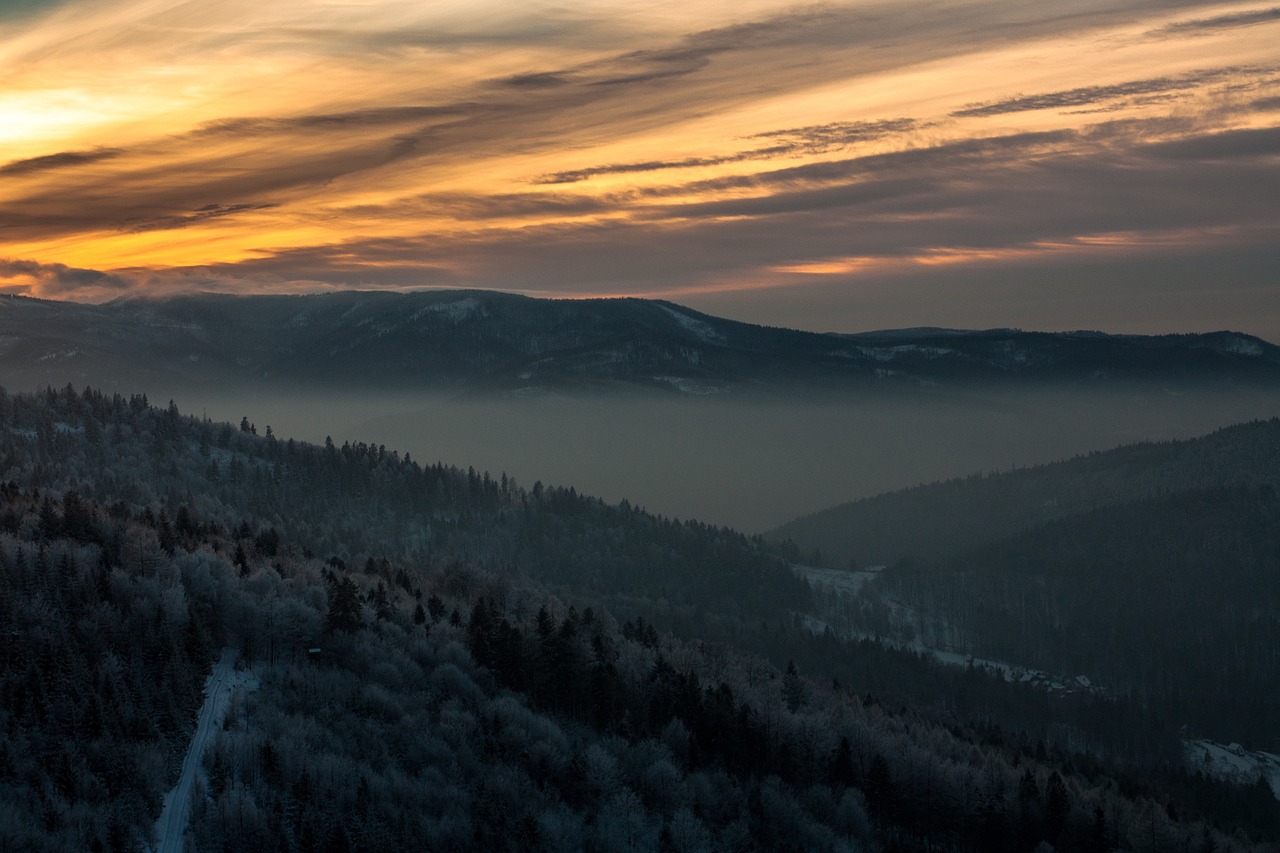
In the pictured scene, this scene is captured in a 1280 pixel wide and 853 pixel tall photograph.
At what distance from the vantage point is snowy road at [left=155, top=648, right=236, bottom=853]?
79500mm

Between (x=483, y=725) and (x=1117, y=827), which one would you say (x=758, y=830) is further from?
(x=1117, y=827)

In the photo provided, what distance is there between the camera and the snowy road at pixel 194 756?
79.5m

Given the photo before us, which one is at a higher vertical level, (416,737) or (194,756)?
(194,756)

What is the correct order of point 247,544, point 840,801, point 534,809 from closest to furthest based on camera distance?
point 534,809 < point 840,801 < point 247,544

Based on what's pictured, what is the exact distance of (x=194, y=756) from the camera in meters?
88.3

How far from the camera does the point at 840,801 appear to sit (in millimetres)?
112562

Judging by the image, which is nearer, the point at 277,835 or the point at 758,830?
the point at 277,835

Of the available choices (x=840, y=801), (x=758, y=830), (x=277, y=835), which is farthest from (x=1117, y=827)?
(x=277, y=835)

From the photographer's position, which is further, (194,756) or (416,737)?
(416,737)

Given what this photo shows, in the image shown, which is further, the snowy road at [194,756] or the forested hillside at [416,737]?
the forested hillside at [416,737]

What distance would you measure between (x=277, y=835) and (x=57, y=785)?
49.4 ft

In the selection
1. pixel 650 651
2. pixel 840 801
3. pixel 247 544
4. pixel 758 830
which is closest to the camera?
pixel 758 830

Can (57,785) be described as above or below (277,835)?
above

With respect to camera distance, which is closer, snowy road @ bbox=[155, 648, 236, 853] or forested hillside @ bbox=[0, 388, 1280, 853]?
snowy road @ bbox=[155, 648, 236, 853]
